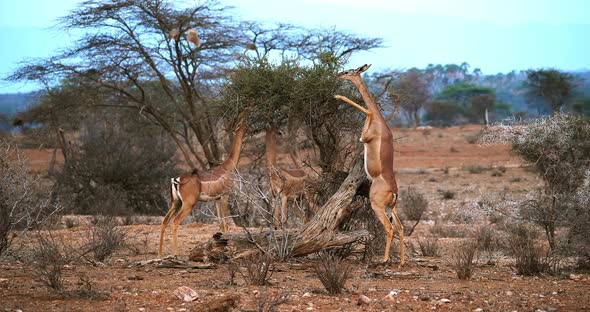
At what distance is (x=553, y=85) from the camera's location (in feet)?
175

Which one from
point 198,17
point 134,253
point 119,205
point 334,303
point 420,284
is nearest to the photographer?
point 334,303

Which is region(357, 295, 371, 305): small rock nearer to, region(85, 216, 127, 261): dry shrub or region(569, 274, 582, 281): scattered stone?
region(569, 274, 582, 281): scattered stone

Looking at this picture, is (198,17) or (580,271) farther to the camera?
(198,17)

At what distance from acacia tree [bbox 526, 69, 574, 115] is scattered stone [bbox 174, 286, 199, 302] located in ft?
162

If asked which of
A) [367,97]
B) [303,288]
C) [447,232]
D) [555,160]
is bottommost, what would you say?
[447,232]

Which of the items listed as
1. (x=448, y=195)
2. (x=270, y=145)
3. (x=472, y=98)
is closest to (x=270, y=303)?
(x=270, y=145)

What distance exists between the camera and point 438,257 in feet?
34.7

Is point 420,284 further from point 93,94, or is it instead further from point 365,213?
point 93,94

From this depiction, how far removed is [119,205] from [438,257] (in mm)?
9373

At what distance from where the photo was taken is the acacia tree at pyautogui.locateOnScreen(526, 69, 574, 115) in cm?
5291

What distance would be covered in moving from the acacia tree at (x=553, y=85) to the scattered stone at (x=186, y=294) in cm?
4942

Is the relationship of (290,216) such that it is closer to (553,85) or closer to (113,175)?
(113,175)

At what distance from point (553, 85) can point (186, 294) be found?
166ft

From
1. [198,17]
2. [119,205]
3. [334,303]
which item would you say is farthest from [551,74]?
[334,303]
